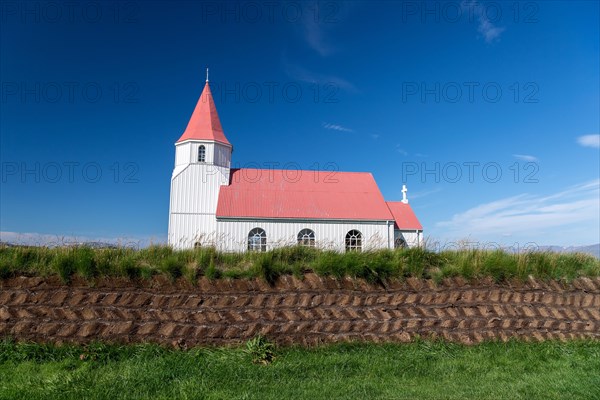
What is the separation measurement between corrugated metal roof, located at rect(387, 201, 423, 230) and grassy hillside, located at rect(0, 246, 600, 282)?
20675 mm

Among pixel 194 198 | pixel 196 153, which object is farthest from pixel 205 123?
pixel 194 198

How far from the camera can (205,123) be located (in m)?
28.0

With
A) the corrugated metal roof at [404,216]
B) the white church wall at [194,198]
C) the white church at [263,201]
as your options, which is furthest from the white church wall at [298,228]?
the corrugated metal roof at [404,216]

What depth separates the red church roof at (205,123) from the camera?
27359 millimetres

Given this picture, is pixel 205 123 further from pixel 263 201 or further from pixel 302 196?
pixel 302 196

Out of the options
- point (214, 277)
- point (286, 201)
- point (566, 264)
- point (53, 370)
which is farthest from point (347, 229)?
point (53, 370)

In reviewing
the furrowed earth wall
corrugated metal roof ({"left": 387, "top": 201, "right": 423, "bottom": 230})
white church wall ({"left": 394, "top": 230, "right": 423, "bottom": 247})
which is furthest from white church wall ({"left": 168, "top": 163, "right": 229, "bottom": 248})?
the furrowed earth wall

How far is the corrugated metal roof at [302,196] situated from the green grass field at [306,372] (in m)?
19.1

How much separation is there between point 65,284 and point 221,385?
10.3 ft

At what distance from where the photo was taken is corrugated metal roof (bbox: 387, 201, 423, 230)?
2817cm

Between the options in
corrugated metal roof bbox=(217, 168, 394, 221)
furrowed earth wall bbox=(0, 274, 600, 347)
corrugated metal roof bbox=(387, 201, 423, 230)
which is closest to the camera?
furrowed earth wall bbox=(0, 274, 600, 347)

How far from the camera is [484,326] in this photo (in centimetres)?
655

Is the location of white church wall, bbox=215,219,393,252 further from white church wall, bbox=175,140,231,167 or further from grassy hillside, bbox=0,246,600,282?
grassy hillside, bbox=0,246,600,282

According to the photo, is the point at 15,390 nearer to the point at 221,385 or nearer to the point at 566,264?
the point at 221,385
